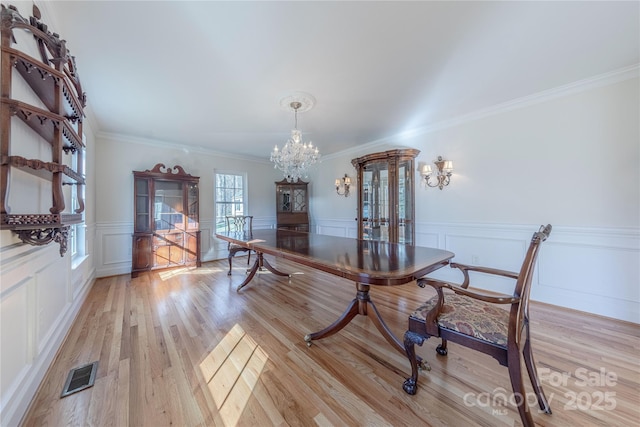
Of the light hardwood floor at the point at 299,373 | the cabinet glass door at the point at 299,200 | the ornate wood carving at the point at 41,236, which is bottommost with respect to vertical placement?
the light hardwood floor at the point at 299,373

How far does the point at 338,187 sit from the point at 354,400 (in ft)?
12.9

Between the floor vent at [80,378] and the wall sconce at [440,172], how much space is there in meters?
4.05

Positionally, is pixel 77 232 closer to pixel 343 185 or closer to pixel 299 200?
pixel 299 200

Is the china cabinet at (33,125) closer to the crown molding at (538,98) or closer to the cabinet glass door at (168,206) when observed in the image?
the cabinet glass door at (168,206)

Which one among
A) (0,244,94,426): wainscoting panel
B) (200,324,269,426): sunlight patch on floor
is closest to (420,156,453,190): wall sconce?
(200,324,269,426): sunlight patch on floor

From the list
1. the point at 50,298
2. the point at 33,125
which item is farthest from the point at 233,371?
the point at 33,125

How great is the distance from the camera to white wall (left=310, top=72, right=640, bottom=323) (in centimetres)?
219

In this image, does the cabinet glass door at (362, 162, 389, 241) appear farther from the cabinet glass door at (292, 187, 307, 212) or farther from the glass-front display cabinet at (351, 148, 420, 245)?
the cabinet glass door at (292, 187, 307, 212)

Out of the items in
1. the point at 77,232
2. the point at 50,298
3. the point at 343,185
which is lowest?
the point at 50,298

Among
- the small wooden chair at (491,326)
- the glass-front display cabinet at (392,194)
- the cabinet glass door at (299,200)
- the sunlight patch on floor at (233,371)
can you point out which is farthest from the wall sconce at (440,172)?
the sunlight patch on floor at (233,371)

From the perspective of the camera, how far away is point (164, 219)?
400 cm

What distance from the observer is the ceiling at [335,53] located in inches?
58.7

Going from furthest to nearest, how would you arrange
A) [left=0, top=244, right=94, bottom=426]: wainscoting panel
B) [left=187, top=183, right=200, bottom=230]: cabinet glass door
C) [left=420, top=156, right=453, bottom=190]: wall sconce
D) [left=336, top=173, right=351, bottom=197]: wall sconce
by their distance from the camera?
1. [left=336, top=173, right=351, bottom=197]: wall sconce
2. [left=187, top=183, right=200, bottom=230]: cabinet glass door
3. [left=420, top=156, right=453, bottom=190]: wall sconce
4. [left=0, top=244, right=94, bottom=426]: wainscoting panel

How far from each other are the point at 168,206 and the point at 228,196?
128 centimetres
